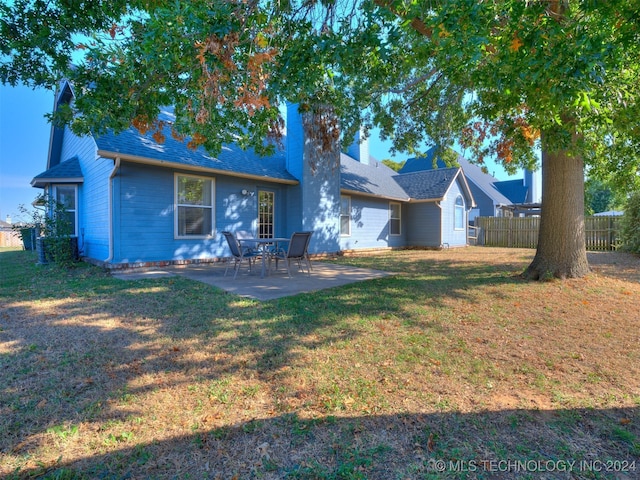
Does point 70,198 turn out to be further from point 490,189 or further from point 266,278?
point 490,189

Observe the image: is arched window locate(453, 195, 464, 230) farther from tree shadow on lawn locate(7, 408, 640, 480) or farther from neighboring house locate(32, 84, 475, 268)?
tree shadow on lawn locate(7, 408, 640, 480)

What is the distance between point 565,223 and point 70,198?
1347cm

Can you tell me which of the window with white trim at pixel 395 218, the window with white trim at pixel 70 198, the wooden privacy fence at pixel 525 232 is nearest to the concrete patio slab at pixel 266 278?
the window with white trim at pixel 70 198

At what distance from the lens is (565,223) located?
639cm

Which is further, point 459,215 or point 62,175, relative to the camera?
point 459,215

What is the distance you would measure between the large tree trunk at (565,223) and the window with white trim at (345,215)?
7640mm

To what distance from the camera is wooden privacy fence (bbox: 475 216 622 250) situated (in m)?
15.2

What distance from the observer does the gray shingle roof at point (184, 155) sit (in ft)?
25.5

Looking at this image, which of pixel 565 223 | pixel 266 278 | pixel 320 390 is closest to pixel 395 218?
pixel 565 223

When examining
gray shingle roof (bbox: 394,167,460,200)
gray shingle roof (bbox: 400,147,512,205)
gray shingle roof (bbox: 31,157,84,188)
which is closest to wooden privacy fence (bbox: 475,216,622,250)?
gray shingle roof (bbox: 394,167,460,200)

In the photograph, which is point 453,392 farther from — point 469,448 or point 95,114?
point 95,114

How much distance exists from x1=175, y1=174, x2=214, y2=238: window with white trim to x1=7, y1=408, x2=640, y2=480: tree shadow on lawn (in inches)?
300

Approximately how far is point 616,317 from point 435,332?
2672mm

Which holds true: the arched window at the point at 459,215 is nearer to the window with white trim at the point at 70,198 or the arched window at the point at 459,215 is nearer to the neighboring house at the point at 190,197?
the neighboring house at the point at 190,197
